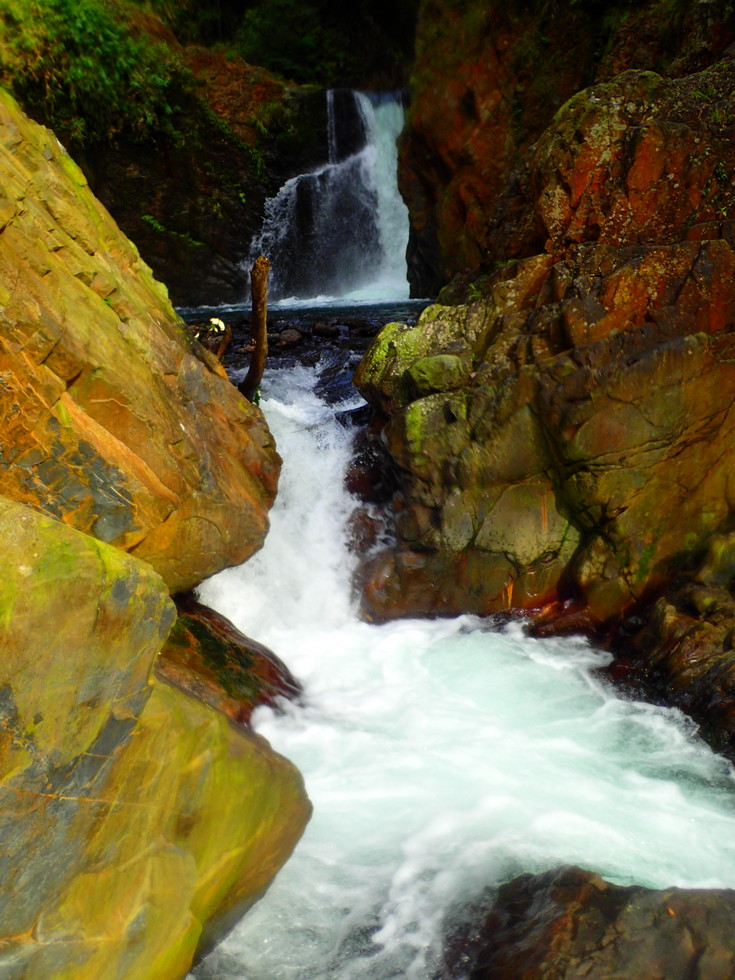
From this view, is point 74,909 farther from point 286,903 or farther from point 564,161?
point 564,161

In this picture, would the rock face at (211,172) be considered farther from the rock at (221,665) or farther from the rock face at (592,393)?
the rock at (221,665)

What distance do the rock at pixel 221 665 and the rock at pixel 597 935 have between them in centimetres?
182

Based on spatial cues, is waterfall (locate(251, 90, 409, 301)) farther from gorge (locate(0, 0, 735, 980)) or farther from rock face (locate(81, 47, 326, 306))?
gorge (locate(0, 0, 735, 980))

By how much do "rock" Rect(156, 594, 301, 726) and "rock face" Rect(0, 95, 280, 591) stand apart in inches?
12.6

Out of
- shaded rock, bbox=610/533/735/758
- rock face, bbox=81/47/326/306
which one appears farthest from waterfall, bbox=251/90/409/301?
shaded rock, bbox=610/533/735/758

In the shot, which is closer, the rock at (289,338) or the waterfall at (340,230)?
the rock at (289,338)

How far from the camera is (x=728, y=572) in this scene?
5.42 metres

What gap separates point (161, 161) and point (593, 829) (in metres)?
16.1

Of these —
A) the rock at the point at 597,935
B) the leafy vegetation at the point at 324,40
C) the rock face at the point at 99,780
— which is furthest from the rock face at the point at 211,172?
the rock at the point at 597,935

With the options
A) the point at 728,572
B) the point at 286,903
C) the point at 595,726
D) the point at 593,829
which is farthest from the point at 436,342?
the point at 286,903

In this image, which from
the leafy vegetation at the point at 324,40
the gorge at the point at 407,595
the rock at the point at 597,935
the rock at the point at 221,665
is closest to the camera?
the gorge at the point at 407,595

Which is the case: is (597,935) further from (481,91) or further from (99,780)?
(481,91)

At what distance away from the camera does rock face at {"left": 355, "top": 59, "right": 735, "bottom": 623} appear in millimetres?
5605

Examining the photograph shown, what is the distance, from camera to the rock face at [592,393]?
18.4 ft
